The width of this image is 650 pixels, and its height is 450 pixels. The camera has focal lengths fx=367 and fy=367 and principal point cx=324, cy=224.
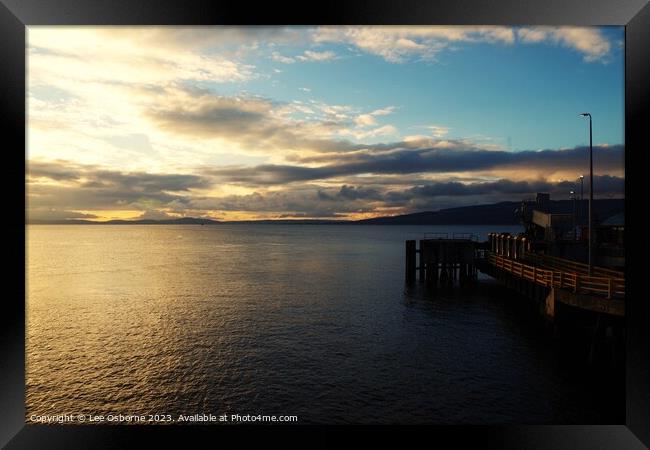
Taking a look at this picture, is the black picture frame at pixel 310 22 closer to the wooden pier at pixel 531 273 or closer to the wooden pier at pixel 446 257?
the wooden pier at pixel 531 273

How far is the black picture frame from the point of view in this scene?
783 cm

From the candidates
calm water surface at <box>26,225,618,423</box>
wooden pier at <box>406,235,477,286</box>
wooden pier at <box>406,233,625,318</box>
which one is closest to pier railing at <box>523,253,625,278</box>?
wooden pier at <box>406,233,625,318</box>

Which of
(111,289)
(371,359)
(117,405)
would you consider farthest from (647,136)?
(111,289)

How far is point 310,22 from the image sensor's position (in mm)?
8406

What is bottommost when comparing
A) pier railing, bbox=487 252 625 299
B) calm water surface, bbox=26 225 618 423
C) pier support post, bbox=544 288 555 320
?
calm water surface, bbox=26 225 618 423

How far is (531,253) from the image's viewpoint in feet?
112

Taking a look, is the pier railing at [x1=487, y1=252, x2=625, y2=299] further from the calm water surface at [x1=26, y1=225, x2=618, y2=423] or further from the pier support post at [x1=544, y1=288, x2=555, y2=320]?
the calm water surface at [x1=26, y1=225, x2=618, y2=423]

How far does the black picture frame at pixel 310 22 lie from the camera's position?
783cm

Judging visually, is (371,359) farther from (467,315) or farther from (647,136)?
(647,136)

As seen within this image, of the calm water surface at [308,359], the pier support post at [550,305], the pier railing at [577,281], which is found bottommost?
the calm water surface at [308,359]

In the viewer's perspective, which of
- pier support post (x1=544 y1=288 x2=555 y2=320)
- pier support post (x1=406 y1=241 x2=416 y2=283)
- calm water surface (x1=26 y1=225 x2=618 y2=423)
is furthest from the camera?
pier support post (x1=406 y1=241 x2=416 y2=283)

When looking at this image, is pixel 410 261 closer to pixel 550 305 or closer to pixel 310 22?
pixel 550 305

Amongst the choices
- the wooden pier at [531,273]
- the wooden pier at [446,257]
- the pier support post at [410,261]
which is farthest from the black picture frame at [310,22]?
the pier support post at [410,261]

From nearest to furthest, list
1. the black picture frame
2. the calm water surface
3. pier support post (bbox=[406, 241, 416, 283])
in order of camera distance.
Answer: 1. the black picture frame
2. the calm water surface
3. pier support post (bbox=[406, 241, 416, 283])
